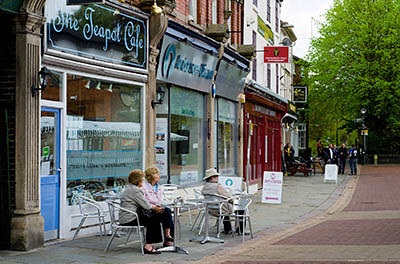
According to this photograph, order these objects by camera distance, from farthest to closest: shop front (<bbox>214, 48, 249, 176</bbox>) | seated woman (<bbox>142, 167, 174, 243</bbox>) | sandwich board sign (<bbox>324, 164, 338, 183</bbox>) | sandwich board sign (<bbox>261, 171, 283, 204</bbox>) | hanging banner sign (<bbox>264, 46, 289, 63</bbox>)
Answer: sandwich board sign (<bbox>324, 164, 338, 183</bbox>) → hanging banner sign (<bbox>264, 46, 289, 63</bbox>) → shop front (<bbox>214, 48, 249, 176</bbox>) → sandwich board sign (<bbox>261, 171, 283, 204</bbox>) → seated woman (<bbox>142, 167, 174, 243</bbox>)

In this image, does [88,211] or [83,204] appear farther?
[88,211]

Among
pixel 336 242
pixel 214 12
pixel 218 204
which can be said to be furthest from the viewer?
pixel 214 12

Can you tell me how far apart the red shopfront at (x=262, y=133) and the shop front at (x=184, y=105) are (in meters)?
5.05

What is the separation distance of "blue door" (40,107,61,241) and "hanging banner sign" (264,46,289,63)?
13387mm

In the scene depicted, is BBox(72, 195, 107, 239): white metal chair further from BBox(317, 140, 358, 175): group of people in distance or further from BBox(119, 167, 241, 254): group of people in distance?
BBox(317, 140, 358, 175): group of people in distance

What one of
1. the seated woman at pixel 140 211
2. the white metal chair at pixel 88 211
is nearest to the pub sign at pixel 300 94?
the white metal chair at pixel 88 211

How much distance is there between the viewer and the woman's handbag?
9.62m

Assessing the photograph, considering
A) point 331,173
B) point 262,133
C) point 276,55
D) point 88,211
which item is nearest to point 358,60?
point 331,173

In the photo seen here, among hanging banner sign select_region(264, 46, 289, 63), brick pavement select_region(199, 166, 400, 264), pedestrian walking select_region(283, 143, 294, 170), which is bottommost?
brick pavement select_region(199, 166, 400, 264)

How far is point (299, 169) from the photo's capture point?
3297 centimetres

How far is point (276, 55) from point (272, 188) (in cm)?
679

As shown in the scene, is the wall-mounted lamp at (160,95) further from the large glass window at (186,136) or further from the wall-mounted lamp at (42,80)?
the wall-mounted lamp at (42,80)

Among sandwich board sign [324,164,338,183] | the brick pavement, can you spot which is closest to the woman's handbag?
the brick pavement

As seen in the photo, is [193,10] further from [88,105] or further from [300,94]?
[300,94]
